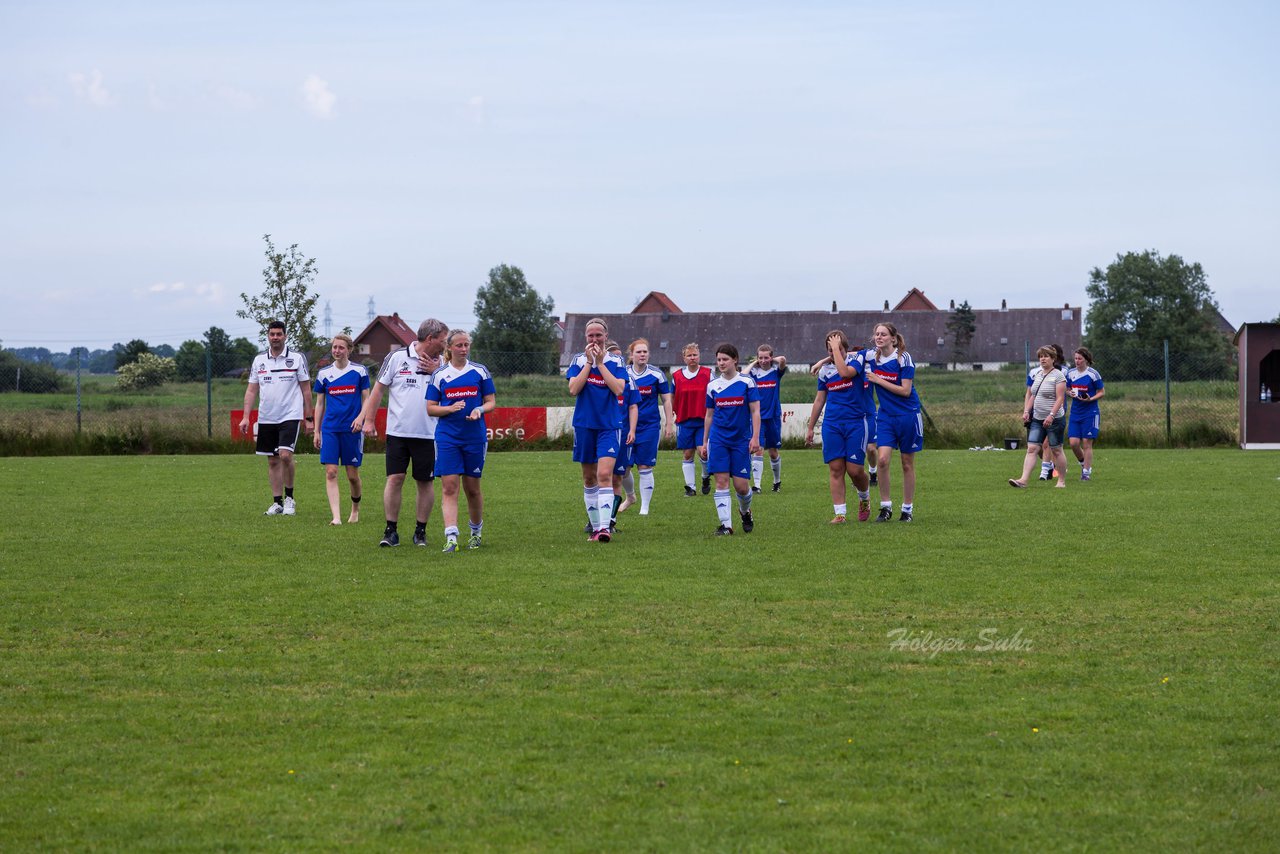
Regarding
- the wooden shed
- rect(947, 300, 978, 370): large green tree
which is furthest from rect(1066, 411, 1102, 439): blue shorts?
rect(947, 300, 978, 370): large green tree

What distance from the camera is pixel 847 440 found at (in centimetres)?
1346

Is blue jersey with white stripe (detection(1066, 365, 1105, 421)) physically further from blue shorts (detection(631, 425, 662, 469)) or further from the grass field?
blue shorts (detection(631, 425, 662, 469))

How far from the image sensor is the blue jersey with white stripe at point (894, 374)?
1337 cm

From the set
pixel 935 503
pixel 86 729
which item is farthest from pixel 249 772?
pixel 935 503

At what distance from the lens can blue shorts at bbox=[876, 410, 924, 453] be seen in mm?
13453

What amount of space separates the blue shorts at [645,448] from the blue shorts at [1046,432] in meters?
6.06

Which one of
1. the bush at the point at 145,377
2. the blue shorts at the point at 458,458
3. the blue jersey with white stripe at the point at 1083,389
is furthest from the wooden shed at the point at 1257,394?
the bush at the point at 145,377

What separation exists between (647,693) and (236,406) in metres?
28.2

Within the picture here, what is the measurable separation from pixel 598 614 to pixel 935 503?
851cm

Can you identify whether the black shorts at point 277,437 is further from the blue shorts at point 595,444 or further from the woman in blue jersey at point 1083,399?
the woman in blue jersey at point 1083,399

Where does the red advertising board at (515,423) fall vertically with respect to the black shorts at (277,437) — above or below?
below

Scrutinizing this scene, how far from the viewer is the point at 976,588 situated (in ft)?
29.9

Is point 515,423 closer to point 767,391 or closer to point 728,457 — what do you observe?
point 767,391

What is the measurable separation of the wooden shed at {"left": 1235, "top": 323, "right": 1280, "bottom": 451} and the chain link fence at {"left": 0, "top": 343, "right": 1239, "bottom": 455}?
3.34 ft
